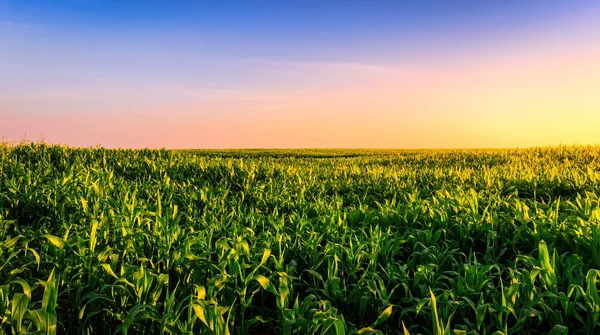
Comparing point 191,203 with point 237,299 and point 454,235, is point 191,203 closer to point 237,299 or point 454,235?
point 237,299

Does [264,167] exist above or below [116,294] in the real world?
above

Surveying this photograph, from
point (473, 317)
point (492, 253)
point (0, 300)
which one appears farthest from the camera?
point (492, 253)

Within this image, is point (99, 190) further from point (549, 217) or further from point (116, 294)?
point (549, 217)

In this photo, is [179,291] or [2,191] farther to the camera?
[2,191]

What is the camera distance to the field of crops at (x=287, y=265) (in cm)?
266

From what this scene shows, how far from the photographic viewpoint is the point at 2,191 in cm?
604

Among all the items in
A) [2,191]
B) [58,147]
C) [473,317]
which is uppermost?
[58,147]

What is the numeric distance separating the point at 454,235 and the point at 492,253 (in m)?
0.48

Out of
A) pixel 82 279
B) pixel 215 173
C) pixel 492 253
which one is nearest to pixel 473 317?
pixel 492 253

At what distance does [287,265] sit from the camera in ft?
10.9

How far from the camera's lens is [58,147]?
31.8 feet

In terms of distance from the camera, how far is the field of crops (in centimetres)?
266

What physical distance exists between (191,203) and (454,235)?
11.8 ft

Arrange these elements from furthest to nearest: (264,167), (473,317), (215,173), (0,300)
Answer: (264,167) < (215,173) < (473,317) < (0,300)
